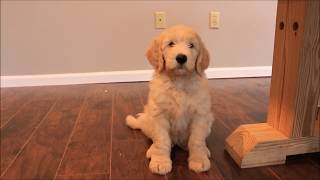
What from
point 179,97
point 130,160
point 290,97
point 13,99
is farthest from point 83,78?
point 290,97

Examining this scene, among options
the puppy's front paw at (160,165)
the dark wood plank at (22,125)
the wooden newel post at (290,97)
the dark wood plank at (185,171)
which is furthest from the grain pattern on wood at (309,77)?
the dark wood plank at (22,125)

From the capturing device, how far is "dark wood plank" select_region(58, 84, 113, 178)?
1229 mm

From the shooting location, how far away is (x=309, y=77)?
1148 mm

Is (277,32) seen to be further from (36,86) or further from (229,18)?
(36,86)

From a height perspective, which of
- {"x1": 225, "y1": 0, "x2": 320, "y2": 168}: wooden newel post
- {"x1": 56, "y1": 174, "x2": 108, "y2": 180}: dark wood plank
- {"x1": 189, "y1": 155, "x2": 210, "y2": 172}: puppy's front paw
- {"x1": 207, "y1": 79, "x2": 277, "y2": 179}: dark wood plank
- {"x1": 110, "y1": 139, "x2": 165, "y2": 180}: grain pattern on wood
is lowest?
{"x1": 207, "y1": 79, "x2": 277, "y2": 179}: dark wood plank

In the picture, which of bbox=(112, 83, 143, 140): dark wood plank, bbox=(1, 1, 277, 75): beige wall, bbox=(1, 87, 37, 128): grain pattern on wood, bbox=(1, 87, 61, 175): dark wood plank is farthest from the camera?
bbox=(1, 1, 277, 75): beige wall

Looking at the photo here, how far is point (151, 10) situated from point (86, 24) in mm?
569

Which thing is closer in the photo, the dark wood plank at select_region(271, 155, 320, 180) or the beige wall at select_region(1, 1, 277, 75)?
the dark wood plank at select_region(271, 155, 320, 180)

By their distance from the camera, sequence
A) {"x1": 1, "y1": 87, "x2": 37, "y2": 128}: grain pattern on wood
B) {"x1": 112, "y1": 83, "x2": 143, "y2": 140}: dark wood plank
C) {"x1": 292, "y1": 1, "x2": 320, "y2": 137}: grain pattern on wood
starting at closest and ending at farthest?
1. {"x1": 292, "y1": 1, "x2": 320, "y2": 137}: grain pattern on wood
2. {"x1": 112, "y1": 83, "x2": 143, "y2": 140}: dark wood plank
3. {"x1": 1, "y1": 87, "x2": 37, "y2": 128}: grain pattern on wood

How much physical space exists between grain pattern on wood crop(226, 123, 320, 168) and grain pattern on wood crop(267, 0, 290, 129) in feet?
0.28

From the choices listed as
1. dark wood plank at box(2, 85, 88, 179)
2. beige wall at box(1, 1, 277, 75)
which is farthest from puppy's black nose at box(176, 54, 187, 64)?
beige wall at box(1, 1, 277, 75)

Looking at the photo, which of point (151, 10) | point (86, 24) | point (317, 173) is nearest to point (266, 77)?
point (151, 10)

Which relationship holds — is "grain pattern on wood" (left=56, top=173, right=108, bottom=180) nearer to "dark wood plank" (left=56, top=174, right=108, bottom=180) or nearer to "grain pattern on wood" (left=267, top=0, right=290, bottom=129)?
"dark wood plank" (left=56, top=174, right=108, bottom=180)

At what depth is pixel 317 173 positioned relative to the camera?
116cm
